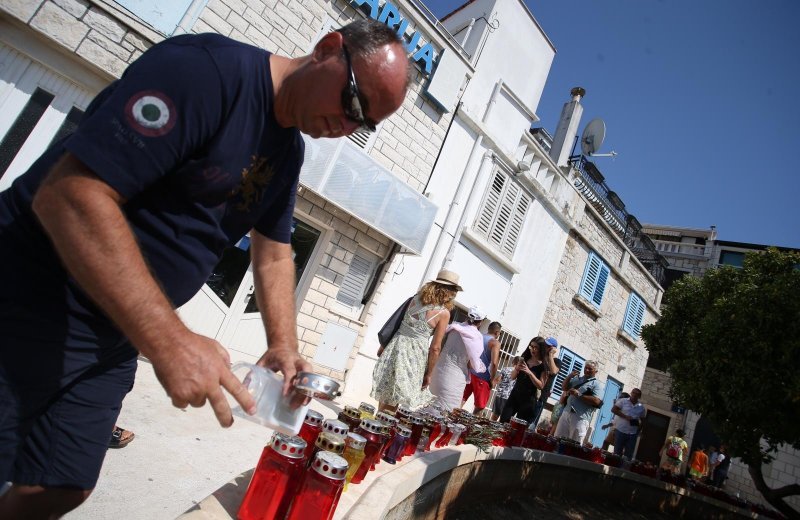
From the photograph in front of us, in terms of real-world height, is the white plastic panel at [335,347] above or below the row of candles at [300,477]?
above

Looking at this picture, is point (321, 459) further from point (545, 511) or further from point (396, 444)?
point (545, 511)

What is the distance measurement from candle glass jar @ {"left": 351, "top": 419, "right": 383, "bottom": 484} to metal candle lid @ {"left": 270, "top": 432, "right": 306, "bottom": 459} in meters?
0.66

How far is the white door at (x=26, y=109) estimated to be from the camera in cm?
512

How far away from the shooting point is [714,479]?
44.1 ft

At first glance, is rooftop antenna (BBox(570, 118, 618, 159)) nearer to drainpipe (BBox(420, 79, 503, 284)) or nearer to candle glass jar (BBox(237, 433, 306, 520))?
drainpipe (BBox(420, 79, 503, 284))

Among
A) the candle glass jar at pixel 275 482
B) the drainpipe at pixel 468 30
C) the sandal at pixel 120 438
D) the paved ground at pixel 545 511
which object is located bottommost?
the paved ground at pixel 545 511

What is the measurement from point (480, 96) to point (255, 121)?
944 centimetres

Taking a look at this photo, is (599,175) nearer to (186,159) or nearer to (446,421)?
(446,421)

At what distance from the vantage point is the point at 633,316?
16016 millimetres

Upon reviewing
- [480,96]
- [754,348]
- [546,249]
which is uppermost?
[480,96]

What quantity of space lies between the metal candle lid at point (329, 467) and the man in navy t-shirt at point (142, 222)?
1.58 ft

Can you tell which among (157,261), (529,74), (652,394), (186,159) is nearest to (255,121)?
(186,159)

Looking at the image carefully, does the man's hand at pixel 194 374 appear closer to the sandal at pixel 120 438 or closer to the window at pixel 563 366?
the sandal at pixel 120 438

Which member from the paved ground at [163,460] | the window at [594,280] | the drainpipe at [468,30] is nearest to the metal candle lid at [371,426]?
the paved ground at [163,460]
